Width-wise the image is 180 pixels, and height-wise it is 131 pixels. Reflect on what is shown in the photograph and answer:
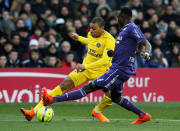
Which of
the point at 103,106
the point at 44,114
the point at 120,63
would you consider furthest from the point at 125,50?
the point at 44,114

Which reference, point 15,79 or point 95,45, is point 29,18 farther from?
point 95,45

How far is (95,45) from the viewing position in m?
11.3

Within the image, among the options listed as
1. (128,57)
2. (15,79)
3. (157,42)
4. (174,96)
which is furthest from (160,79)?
(128,57)

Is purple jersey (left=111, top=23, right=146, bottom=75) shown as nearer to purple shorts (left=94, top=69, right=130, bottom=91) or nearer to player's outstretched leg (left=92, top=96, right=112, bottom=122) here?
purple shorts (left=94, top=69, right=130, bottom=91)

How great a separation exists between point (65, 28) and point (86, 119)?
7812mm

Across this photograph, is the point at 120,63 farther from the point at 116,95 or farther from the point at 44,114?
the point at 44,114

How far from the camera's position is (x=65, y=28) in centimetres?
1855

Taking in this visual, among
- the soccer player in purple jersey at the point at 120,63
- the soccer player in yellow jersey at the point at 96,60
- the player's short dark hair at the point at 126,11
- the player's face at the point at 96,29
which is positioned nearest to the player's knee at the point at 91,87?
the soccer player in purple jersey at the point at 120,63

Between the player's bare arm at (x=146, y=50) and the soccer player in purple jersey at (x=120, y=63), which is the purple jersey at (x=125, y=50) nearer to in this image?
the soccer player in purple jersey at (x=120, y=63)

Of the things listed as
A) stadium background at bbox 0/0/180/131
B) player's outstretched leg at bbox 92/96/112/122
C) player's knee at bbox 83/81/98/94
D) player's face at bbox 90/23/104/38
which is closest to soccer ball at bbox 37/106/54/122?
player's knee at bbox 83/81/98/94

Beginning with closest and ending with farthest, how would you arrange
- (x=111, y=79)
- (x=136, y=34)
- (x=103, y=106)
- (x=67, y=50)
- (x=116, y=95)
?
1. (x=136, y=34)
2. (x=111, y=79)
3. (x=116, y=95)
4. (x=103, y=106)
5. (x=67, y=50)

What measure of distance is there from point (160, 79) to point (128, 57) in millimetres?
7057

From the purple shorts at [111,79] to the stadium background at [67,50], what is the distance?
2.27m

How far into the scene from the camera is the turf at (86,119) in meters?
8.87
